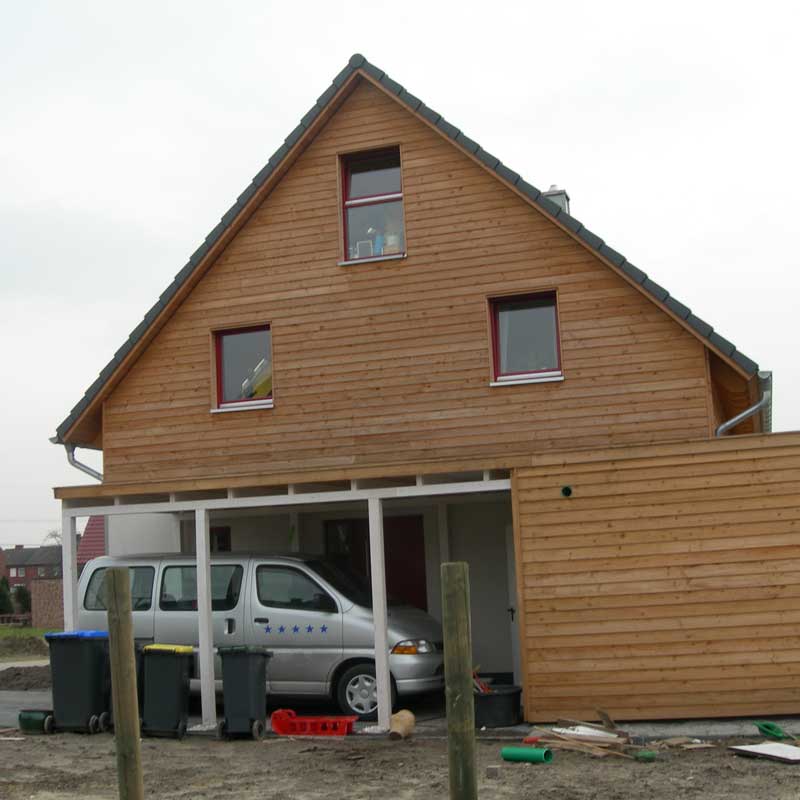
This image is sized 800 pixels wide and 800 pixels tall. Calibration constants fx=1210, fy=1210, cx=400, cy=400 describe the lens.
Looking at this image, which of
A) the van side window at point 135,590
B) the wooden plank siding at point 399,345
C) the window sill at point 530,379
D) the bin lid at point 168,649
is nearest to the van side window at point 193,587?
the van side window at point 135,590

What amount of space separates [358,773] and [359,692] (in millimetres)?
3284

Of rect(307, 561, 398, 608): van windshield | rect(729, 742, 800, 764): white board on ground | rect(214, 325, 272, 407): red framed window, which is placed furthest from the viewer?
rect(214, 325, 272, 407): red framed window

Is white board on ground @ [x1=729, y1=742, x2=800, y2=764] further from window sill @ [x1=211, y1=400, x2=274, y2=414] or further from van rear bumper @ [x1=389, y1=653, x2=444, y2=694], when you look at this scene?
window sill @ [x1=211, y1=400, x2=274, y2=414]

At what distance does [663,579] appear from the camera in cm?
1303

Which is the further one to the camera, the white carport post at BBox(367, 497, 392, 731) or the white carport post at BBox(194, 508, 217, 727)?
the white carport post at BBox(194, 508, 217, 727)

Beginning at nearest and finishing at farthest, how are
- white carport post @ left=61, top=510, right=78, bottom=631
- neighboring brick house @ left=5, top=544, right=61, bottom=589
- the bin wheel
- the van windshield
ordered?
1. the bin wheel
2. the van windshield
3. white carport post @ left=61, top=510, right=78, bottom=631
4. neighboring brick house @ left=5, top=544, right=61, bottom=589

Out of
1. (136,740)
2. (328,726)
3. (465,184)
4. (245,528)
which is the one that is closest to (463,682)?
(136,740)

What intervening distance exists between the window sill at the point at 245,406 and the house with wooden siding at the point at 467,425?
31 millimetres

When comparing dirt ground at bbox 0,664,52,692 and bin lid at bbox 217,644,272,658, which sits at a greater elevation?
bin lid at bbox 217,644,272,658

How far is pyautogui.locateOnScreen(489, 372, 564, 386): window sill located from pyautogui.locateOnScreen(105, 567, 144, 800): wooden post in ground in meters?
8.19

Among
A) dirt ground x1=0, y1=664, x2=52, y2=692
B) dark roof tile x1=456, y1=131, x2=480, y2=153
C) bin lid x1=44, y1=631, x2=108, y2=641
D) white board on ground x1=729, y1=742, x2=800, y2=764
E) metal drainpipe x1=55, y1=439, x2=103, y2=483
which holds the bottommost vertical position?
dirt ground x1=0, y1=664, x2=52, y2=692

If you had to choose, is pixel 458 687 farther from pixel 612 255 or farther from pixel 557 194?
pixel 557 194

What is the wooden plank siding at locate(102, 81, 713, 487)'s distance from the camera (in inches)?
593

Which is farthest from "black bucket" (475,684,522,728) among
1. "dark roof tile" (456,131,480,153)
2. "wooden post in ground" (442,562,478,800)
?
"dark roof tile" (456,131,480,153)
